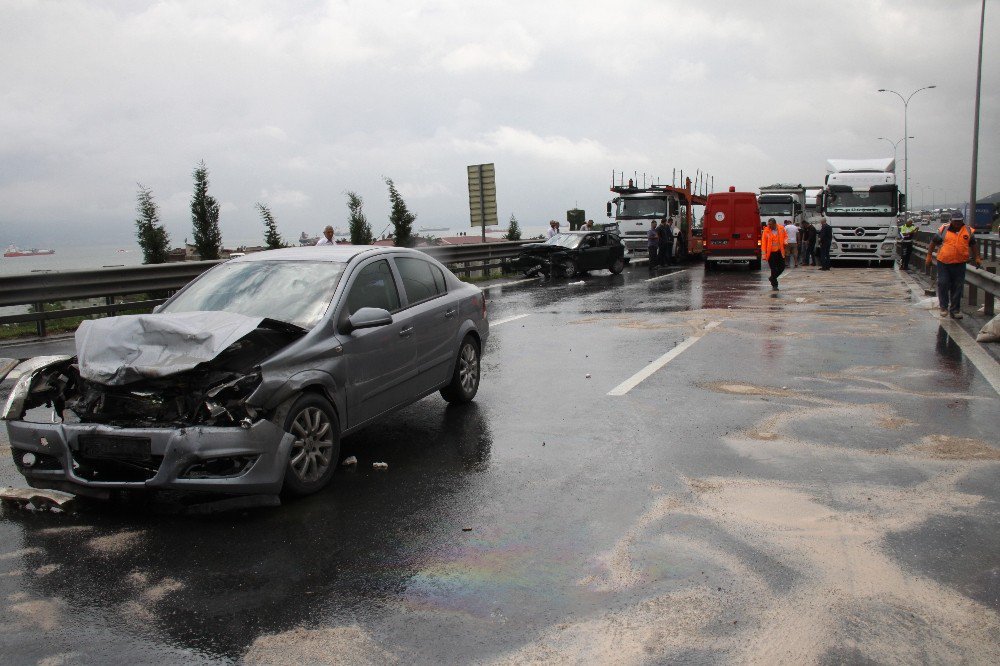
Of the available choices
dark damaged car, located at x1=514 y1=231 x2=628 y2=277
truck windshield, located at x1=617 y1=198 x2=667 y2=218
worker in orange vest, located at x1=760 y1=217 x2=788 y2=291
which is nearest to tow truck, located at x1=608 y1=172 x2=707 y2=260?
truck windshield, located at x1=617 y1=198 x2=667 y2=218

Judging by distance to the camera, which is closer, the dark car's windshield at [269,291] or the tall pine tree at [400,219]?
the dark car's windshield at [269,291]

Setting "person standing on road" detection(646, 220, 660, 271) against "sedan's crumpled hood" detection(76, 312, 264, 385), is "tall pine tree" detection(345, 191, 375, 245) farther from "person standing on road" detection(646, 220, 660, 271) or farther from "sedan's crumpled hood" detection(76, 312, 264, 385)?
"sedan's crumpled hood" detection(76, 312, 264, 385)

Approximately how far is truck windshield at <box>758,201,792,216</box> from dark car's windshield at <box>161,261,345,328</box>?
3115 centimetres

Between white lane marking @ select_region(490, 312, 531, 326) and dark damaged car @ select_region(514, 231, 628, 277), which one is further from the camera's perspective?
dark damaged car @ select_region(514, 231, 628, 277)

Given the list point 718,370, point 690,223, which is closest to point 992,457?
point 718,370

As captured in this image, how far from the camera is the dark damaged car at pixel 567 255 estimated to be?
87.5ft

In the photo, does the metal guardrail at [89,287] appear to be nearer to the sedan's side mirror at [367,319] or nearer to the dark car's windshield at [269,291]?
the dark car's windshield at [269,291]

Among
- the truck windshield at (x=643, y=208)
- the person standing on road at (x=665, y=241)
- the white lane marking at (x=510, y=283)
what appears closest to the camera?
the white lane marking at (x=510, y=283)

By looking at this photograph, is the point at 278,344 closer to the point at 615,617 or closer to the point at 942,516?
the point at 615,617

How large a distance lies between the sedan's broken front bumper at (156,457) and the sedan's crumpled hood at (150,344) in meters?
0.33

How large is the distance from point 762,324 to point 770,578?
10.4 m

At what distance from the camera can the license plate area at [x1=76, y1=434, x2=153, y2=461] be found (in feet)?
16.0

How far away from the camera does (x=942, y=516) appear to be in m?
4.98

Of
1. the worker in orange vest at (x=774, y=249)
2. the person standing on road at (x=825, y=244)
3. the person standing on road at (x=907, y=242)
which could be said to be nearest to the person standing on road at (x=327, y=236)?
the worker in orange vest at (x=774, y=249)
